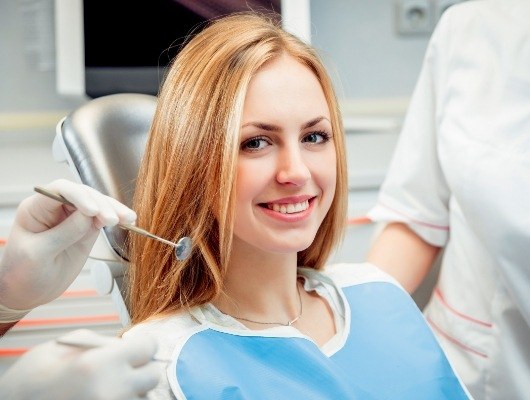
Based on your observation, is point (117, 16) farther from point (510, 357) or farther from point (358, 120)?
point (510, 357)

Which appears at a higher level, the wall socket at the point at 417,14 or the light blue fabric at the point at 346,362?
the wall socket at the point at 417,14

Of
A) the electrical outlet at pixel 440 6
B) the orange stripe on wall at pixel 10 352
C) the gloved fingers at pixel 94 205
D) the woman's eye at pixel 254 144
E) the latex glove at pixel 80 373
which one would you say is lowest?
the orange stripe on wall at pixel 10 352

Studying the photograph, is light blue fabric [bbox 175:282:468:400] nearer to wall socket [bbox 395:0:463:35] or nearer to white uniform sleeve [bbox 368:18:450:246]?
white uniform sleeve [bbox 368:18:450:246]

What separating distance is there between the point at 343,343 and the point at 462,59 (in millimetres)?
646

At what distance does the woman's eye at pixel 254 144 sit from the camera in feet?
3.28

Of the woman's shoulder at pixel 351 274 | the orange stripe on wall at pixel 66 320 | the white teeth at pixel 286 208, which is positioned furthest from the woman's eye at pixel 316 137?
the orange stripe on wall at pixel 66 320

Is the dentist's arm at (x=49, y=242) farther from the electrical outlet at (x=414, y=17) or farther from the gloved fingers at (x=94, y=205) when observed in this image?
the electrical outlet at (x=414, y=17)

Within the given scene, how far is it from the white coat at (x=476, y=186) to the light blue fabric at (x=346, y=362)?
0.62 feet

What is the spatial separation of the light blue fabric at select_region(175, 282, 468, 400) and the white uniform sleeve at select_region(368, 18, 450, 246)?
0.85 feet

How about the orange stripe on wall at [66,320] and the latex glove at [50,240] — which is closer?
the latex glove at [50,240]

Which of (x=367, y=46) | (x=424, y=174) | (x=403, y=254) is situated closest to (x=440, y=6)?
(x=367, y=46)

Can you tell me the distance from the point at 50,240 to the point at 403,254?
0.80m

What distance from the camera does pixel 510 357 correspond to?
1327 mm

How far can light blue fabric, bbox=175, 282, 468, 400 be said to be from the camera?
0.95m
